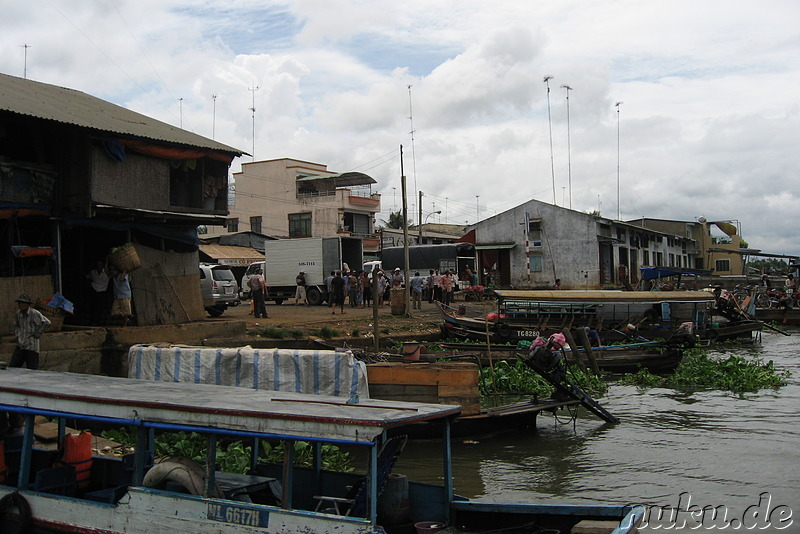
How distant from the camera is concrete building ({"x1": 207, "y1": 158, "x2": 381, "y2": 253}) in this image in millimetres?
47156

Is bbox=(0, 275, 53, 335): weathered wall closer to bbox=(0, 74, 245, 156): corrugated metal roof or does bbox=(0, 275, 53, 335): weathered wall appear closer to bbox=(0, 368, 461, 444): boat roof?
bbox=(0, 74, 245, 156): corrugated metal roof

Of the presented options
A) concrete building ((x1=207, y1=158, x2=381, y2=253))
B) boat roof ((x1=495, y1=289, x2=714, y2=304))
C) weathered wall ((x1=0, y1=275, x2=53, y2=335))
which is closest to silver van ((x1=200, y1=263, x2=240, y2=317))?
weathered wall ((x1=0, y1=275, x2=53, y2=335))

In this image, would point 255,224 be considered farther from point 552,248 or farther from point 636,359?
point 636,359

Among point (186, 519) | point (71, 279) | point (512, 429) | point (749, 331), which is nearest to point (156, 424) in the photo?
point (186, 519)

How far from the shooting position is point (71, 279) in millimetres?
17125

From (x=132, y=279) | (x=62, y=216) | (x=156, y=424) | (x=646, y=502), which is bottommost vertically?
(x=646, y=502)

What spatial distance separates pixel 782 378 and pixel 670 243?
1557 inches

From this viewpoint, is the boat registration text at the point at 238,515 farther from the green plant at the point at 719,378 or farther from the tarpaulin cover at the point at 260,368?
the green plant at the point at 719,378

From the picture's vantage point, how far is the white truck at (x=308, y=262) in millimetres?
31188

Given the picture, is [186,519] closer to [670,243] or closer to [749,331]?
[749,331]

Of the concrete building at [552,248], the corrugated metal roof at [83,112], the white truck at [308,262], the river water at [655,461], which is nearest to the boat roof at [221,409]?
the river water at [655,461]

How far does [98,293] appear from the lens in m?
16.9

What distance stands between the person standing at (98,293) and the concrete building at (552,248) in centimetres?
2744

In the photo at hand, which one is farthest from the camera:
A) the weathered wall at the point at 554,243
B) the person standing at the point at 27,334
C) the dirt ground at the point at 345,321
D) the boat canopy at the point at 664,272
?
the weathered wall at the point at 554,243
